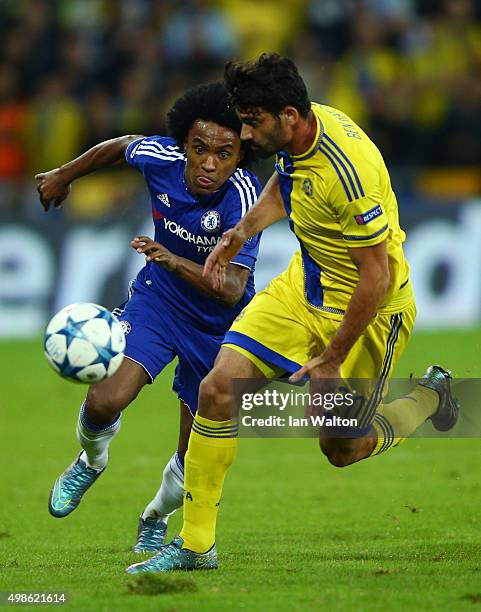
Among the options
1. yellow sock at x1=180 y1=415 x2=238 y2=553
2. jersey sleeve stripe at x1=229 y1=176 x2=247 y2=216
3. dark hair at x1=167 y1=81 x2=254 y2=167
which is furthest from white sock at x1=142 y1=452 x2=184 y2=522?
dark hair at x1=167 y1=81 x2=254 y2=167

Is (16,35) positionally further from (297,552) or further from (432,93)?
(297,552)

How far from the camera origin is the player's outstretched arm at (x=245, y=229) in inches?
234

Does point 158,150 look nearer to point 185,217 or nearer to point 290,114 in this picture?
point 185,217

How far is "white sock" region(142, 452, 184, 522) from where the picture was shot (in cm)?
656

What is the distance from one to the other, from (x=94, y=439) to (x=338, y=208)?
188 centimetres

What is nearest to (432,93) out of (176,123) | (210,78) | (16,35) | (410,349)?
(210,78)

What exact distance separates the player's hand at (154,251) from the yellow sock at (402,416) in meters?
1.34

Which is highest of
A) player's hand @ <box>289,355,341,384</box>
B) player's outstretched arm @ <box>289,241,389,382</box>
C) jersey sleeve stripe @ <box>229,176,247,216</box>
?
jersey sleeve stripe @ <box>229,176,247,216</box>

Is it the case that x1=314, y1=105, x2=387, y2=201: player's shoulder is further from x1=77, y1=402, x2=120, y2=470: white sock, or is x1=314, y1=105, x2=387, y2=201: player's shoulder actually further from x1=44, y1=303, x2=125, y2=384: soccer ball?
x1=77, y1=402, x2=120, y2=470: white sock

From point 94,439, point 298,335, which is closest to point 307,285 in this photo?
point 298,335

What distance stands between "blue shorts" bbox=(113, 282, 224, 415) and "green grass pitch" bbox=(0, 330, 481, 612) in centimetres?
86

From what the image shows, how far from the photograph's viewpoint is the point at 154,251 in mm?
5977

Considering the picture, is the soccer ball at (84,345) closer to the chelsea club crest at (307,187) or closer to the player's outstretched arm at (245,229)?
the player's outstretched arm at (245,229)

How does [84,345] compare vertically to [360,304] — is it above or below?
below
